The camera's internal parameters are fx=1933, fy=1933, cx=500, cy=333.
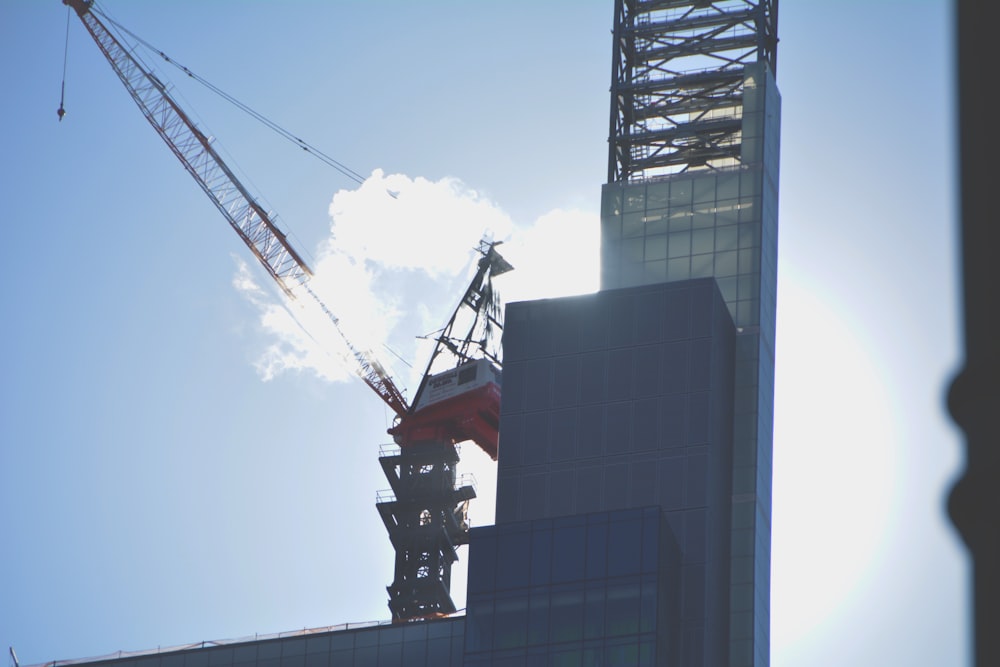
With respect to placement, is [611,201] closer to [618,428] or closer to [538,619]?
[618,428]

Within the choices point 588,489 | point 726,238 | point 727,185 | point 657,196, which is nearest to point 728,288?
point 726,238

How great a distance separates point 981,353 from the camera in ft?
28.6

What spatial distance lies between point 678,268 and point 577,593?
35.5 m

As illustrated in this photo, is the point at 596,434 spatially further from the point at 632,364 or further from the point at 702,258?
the point at 702,258

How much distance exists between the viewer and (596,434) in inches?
5384

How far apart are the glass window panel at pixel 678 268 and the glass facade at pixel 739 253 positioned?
77mm

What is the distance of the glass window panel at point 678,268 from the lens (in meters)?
149

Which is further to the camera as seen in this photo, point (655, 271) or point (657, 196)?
point (657, 196)

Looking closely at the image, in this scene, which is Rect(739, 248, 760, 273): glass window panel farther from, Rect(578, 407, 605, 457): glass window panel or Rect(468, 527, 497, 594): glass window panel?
Rect(468, 527, 497, 594): glass window panel

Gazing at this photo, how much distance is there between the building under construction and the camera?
12425 cm

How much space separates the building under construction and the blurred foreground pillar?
11208 cm

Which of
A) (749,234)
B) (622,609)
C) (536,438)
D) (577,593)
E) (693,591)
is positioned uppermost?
(749,234)

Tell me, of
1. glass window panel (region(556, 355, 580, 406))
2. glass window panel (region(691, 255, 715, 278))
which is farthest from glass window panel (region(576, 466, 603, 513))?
glass window panel (region(691, 255, 715, 278))

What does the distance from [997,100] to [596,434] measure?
421 feet
